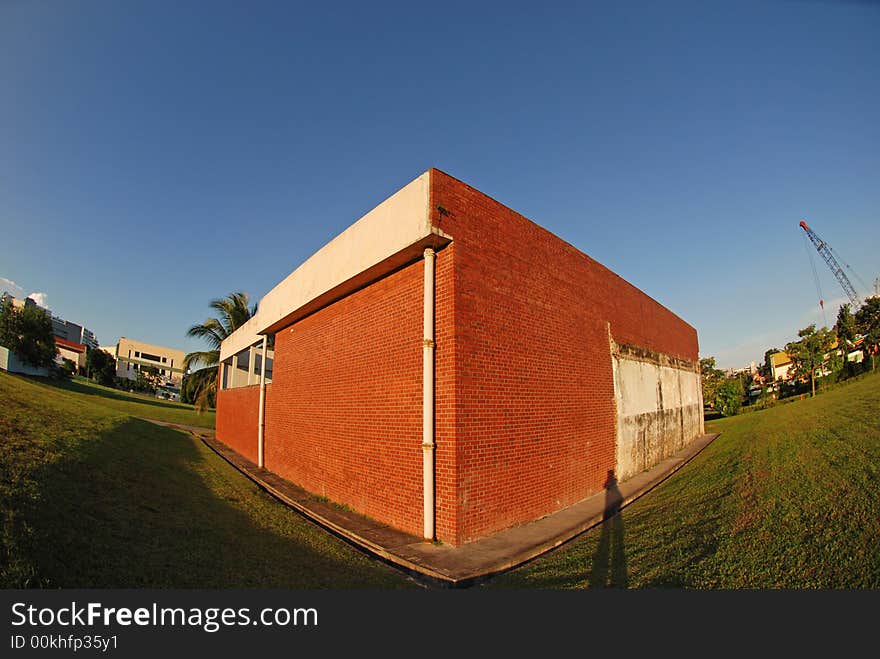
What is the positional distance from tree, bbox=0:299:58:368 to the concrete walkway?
1274 inches

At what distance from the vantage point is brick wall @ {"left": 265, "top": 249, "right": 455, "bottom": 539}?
548 centimetres

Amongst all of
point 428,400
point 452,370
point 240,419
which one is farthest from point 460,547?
point 240,419

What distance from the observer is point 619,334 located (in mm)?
10289

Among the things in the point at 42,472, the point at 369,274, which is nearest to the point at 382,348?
the point at 369,274

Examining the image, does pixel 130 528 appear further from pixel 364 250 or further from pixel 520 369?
pixel 520 369

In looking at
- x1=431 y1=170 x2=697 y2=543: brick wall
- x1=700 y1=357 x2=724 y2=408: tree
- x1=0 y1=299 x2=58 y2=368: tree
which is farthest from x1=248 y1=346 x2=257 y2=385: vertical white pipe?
x1=700 y1=357 x2=724 y2=408: tree

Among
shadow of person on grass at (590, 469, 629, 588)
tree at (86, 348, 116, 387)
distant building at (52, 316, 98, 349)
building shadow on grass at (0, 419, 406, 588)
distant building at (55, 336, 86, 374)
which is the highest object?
distant building at (52, 316, 98, 349)

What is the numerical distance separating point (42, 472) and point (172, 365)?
95997mm

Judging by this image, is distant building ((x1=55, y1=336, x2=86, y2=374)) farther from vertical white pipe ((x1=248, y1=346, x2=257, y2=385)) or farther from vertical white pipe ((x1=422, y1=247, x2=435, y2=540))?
vertical white pipe ((x1=422, y1=247, x2=435, y2=540))

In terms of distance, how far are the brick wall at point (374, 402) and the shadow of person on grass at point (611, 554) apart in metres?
1.84

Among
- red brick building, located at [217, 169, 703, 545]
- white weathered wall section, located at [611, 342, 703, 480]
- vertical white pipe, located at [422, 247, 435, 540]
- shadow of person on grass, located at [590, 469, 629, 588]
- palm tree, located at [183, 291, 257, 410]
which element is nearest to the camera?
shadow of person on grass, located at [590, 469, 629, 588]

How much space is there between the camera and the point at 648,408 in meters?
11.3

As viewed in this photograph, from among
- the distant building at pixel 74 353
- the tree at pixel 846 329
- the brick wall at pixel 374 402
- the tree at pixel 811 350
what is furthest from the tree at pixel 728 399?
the distant building at pixel 74 353

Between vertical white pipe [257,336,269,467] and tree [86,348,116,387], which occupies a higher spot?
tree [86,348,116,387]
